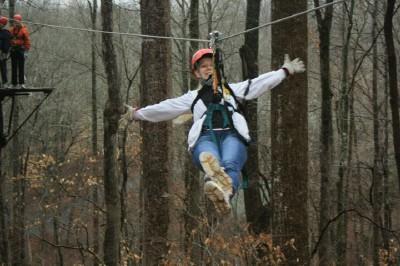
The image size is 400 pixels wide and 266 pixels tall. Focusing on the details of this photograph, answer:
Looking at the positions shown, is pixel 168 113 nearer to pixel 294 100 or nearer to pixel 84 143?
pixel 294 100

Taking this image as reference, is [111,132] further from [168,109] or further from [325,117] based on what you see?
[168,109]

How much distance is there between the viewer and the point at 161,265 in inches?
234

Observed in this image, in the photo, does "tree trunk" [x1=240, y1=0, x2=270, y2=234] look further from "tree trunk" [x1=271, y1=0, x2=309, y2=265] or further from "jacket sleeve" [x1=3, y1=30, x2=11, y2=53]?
"tree trunk" [x1=271, y1=0, x2=309, y2=265]

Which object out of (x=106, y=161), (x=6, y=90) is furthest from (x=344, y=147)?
(x=6, y=90)

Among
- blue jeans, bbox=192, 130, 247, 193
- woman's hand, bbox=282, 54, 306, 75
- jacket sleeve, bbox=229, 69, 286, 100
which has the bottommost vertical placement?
blue jeans, bbox=192, 130, 247, 193

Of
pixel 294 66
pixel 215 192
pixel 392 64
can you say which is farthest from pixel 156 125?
pixel 392 64

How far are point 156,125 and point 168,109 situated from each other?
1.15 metres

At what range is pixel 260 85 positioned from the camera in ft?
14.2

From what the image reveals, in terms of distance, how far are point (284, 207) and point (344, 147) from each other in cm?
873

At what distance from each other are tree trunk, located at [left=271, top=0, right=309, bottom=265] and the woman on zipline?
1.05 ft

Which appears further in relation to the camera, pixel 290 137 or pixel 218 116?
pixel 290 137

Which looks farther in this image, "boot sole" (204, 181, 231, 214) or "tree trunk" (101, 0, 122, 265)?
"tree trunk" (101, 0, 122, 265)

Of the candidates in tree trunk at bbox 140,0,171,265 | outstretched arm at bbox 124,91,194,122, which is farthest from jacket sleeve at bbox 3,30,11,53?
outstretched arm at bbox 124,91,194,122

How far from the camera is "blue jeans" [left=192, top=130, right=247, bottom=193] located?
4012 millimetres
